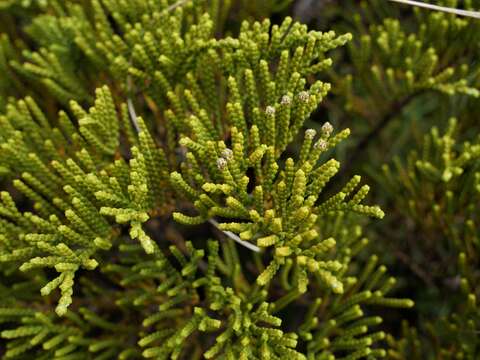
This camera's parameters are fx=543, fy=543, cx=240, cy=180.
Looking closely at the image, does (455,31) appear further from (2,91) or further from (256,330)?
(2,91)

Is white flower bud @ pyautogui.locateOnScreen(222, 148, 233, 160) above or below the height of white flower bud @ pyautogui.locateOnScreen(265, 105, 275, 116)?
below

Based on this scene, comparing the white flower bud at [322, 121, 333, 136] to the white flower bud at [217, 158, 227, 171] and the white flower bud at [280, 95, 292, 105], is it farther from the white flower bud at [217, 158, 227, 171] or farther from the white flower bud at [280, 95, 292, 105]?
the white flower bud at [217, 158, 227, 171]

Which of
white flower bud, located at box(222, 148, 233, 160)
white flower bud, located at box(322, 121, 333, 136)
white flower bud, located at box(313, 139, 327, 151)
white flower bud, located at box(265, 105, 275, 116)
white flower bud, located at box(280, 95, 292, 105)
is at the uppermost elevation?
white flower bud, located at box(280, 95, 292, 105)

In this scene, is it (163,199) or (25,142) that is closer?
(163,199)

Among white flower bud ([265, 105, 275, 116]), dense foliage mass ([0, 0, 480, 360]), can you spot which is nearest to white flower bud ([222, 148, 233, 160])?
dense foliage mass ([0, 0, 480, 360])

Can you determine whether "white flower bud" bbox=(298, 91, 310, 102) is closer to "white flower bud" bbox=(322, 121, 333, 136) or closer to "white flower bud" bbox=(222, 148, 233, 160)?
"white flower bud" bbox=(322, 121, 333, 136)

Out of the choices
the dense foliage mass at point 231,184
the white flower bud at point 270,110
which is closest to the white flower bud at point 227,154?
the dense foliage mass at point 231,184

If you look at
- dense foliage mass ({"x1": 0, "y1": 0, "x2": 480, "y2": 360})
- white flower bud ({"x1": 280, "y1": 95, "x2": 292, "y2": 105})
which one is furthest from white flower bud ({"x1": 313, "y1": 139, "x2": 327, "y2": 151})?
white flower bud ({"x1": 280, "y1": 95, "x2": 292, "y2": 105})

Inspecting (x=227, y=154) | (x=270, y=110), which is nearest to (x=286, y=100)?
(x=270, y=110)

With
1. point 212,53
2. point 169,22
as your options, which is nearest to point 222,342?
point 212,53

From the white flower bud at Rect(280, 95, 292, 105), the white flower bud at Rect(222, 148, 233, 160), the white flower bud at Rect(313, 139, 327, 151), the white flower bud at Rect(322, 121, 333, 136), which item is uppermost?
the white flower bud at Rect(280, 95, 292, 105)
